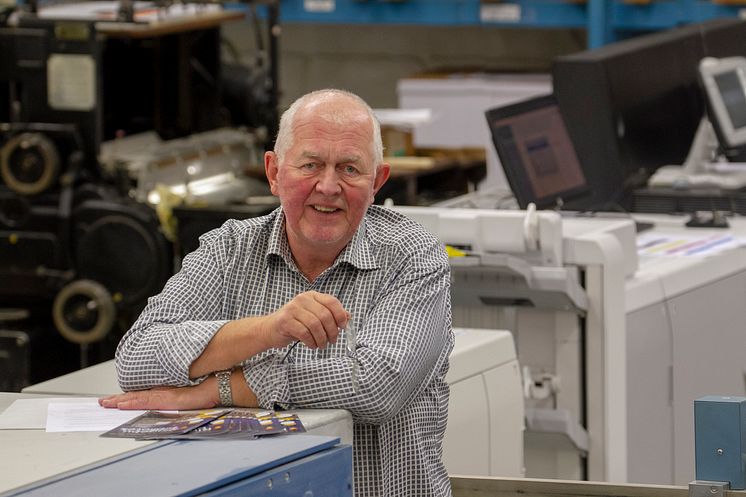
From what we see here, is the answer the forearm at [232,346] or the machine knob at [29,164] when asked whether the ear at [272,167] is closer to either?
the forearm at [232,346]

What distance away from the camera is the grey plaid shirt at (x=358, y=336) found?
7.73 ft

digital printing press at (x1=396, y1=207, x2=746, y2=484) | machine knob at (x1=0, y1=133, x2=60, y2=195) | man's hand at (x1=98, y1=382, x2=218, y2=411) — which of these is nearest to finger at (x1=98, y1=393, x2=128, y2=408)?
man's hand at (x1=98, y1=382, x2=218, y2=411)

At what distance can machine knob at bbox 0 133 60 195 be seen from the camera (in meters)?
5.20

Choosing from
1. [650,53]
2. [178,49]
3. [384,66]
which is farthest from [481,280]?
[384,66]

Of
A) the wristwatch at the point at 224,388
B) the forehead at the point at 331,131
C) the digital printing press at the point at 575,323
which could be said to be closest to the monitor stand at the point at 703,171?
the digital printing press at the point at 575,323

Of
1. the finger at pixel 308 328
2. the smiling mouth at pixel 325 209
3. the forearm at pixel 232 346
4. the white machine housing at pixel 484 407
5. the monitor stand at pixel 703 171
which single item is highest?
the smiling mouth at pixel 325 209

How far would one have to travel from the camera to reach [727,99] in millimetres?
5285

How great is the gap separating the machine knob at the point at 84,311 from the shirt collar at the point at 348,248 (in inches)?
103

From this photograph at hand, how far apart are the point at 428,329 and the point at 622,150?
2858 millimetres

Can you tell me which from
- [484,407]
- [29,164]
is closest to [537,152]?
[484,407]

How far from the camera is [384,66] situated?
8734mm

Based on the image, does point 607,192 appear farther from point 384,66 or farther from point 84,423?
point 384,66

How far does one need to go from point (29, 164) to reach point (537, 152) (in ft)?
5.99

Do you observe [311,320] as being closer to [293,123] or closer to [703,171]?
[293,123]
